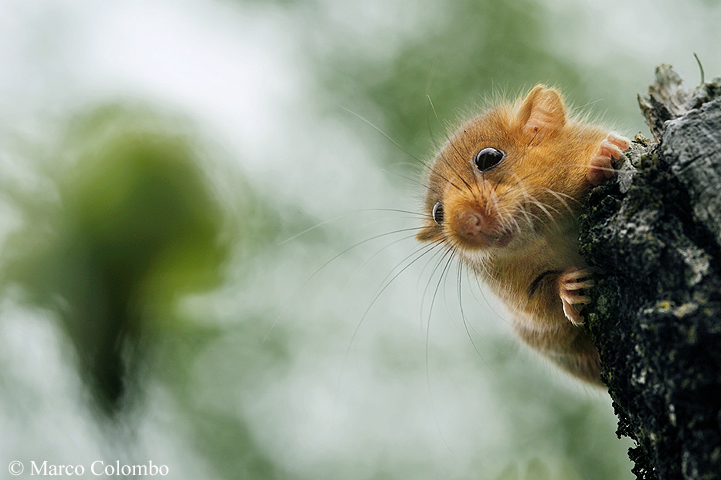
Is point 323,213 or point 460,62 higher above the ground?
point 460,62

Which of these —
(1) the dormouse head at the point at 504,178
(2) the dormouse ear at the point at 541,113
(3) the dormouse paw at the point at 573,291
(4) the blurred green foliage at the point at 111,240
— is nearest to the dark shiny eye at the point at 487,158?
(1) the dormouse head at the point at 504,178

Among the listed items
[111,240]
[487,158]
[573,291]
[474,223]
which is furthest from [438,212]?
[111,240]

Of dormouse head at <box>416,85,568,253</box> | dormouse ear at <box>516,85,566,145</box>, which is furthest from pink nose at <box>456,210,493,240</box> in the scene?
dormouse ear at <box>516,85,566,145</box>

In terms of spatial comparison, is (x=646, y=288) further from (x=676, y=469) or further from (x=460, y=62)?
(x=460, y=62)

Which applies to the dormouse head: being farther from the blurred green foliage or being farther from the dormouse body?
the blurred green foliage

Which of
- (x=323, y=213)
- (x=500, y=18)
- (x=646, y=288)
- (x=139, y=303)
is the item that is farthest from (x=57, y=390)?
(x=500, y=18)

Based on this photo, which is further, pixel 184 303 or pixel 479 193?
pixel 184 303
